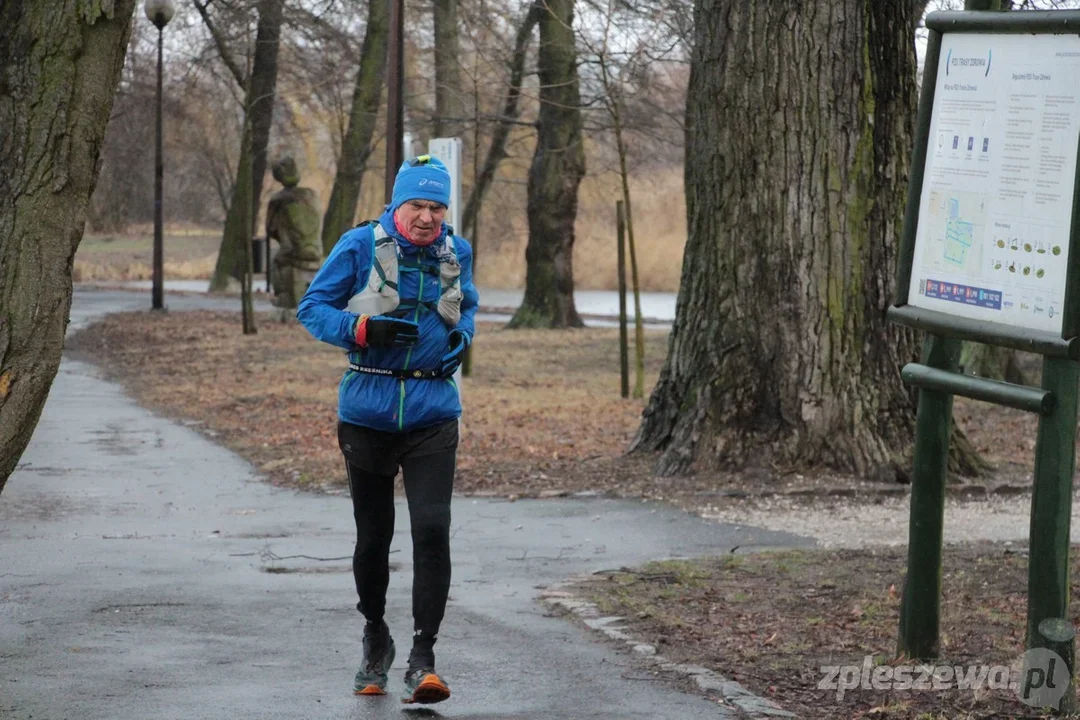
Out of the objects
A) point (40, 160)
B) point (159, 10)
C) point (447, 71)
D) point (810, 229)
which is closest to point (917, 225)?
point (40, 160)

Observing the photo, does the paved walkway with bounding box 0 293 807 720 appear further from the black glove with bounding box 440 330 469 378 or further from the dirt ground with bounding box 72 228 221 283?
the dirt ground with bounding box 72 228 221 283

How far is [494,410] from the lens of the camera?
648 inches

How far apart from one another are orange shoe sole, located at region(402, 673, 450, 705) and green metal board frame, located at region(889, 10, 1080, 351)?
203 cm

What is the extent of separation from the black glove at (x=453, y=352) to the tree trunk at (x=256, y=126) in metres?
21.8

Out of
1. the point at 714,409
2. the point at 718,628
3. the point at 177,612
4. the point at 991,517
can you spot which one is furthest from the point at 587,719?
the point at 714,409

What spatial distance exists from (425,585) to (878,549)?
375 cm

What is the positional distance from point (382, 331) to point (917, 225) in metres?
1.92

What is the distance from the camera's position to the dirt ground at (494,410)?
1141cm

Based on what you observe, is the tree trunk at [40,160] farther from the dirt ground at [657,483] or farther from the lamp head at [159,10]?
the lamp head at [159,10]

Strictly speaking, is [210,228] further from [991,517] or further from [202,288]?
[991,517]

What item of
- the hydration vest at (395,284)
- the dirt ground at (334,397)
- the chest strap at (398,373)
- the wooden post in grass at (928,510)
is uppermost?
the hydration vest at (395,284)

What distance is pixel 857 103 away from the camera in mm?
11008

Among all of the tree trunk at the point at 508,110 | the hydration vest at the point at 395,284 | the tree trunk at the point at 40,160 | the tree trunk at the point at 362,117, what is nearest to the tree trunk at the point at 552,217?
the tree trunk at the point at 508,110

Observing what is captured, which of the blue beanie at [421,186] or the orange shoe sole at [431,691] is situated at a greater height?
the blue beanie at [421,186]
